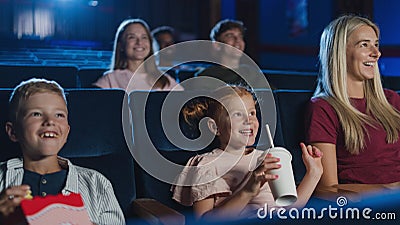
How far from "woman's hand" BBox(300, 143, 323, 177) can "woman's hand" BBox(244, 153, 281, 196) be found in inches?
7.5

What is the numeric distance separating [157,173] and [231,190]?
21 centimetres

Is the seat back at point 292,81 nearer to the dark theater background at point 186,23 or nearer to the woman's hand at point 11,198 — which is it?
the dark theater background at point 186,23

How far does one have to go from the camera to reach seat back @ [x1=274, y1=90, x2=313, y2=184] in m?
1.51

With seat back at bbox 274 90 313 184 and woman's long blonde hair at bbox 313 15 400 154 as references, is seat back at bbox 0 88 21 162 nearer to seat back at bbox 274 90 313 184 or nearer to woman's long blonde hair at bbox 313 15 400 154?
seat back at bbox 274 90 313 184

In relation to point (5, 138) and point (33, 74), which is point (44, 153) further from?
point (33, 74)

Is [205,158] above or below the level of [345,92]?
below

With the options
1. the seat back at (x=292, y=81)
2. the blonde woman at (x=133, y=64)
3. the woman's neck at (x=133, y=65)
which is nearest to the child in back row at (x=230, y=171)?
the seat back at (x=292, y=81)

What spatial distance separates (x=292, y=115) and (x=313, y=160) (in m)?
0.18

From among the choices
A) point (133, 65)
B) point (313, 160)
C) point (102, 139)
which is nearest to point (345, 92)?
point (313, 160)

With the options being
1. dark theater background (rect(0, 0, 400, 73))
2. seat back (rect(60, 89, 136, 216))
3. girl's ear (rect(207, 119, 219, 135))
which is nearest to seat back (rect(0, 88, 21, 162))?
seat back (rect(60, 89, 136, 216))

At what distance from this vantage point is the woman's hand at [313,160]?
139 cm

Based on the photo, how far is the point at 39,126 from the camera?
1188 millimetres

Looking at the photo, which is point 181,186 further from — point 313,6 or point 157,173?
point 313,6

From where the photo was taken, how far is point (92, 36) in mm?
5840
